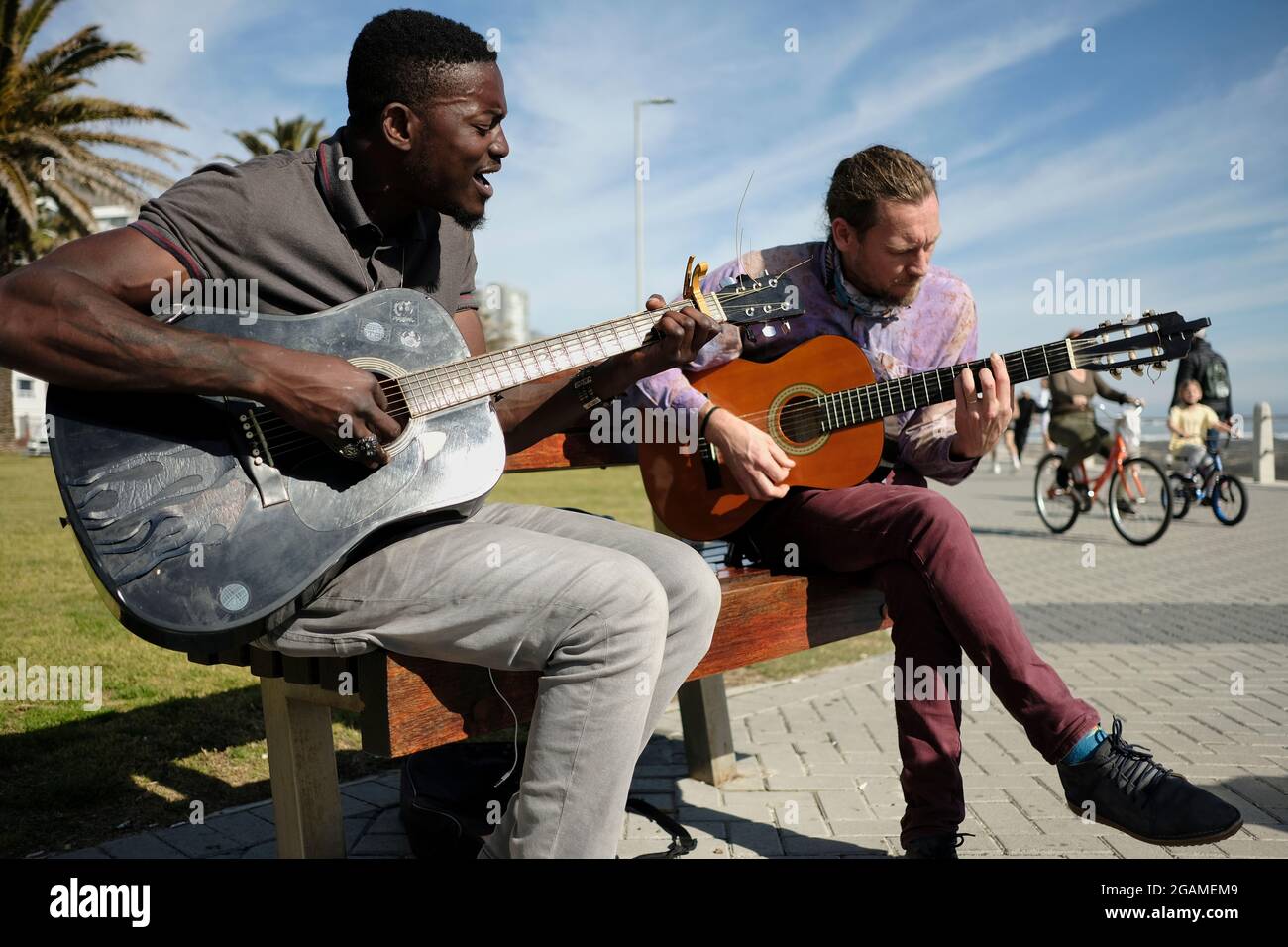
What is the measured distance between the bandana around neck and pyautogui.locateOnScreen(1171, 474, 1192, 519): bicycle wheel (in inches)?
420

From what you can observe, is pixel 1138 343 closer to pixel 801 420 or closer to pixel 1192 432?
pixel 801 420

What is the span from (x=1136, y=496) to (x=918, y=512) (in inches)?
386

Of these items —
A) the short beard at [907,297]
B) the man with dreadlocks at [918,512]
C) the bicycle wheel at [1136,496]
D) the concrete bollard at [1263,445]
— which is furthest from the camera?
the concrete bollard at [1263,445]

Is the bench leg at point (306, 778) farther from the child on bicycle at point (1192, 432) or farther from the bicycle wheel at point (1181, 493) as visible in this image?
the child on bicycle at point (1192, 432)

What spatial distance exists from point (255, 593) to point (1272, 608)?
7.03 m

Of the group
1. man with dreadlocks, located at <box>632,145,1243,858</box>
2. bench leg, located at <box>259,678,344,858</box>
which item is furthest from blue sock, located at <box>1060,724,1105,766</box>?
bench leg, located at <box>259,678,344,858</box>

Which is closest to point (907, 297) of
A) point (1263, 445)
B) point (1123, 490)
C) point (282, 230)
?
point (282, 230)

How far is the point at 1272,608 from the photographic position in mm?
6879

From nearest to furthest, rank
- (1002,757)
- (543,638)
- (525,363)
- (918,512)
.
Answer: (543,638)
(525,363)
(918,512)
(1002,757)

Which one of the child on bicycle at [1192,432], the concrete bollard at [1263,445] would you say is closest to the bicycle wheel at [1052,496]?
the child on bicycle at [1192,432]

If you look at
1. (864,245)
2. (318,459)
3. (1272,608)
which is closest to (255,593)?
(318,459)

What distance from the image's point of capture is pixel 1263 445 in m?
18.9

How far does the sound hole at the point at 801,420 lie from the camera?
324 cm
